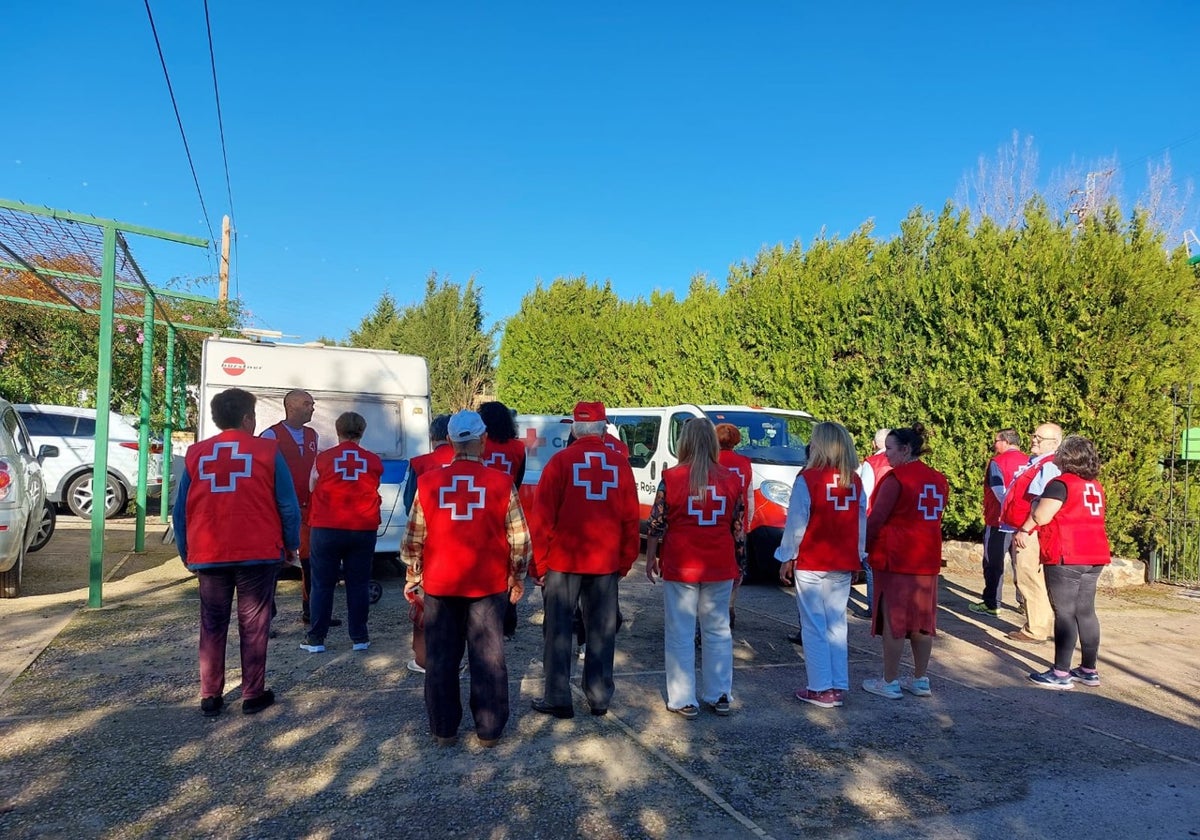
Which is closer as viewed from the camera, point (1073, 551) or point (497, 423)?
point (1073, 551)

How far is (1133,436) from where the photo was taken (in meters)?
9.41

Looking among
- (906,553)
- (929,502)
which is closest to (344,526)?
(906,553)

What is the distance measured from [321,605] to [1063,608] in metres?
5.23

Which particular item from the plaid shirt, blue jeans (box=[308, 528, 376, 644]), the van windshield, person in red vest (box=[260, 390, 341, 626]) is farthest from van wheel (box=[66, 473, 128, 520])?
the plaid shirt

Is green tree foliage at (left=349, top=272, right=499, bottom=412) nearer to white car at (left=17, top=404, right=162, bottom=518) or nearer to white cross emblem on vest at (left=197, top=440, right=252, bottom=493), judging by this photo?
white car at (left=17, top=404, right=162, bottom=518)

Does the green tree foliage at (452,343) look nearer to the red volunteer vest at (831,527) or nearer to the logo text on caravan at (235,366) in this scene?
the logo text on caravan at (235,366)

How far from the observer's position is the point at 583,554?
15.5ft

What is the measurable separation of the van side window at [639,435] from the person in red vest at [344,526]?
5.76 m

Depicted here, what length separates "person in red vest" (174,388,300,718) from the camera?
4555 millimetres

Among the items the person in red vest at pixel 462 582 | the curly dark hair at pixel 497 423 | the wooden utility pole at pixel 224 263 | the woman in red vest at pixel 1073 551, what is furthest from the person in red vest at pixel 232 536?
the wooden utility pole at pixel 224 263

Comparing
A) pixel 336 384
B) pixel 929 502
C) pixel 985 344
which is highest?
pixel 985 344

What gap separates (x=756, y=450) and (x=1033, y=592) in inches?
143

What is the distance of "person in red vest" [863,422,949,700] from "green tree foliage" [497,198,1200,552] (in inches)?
212

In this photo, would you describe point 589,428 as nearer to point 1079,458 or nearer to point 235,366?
point 1079,458
